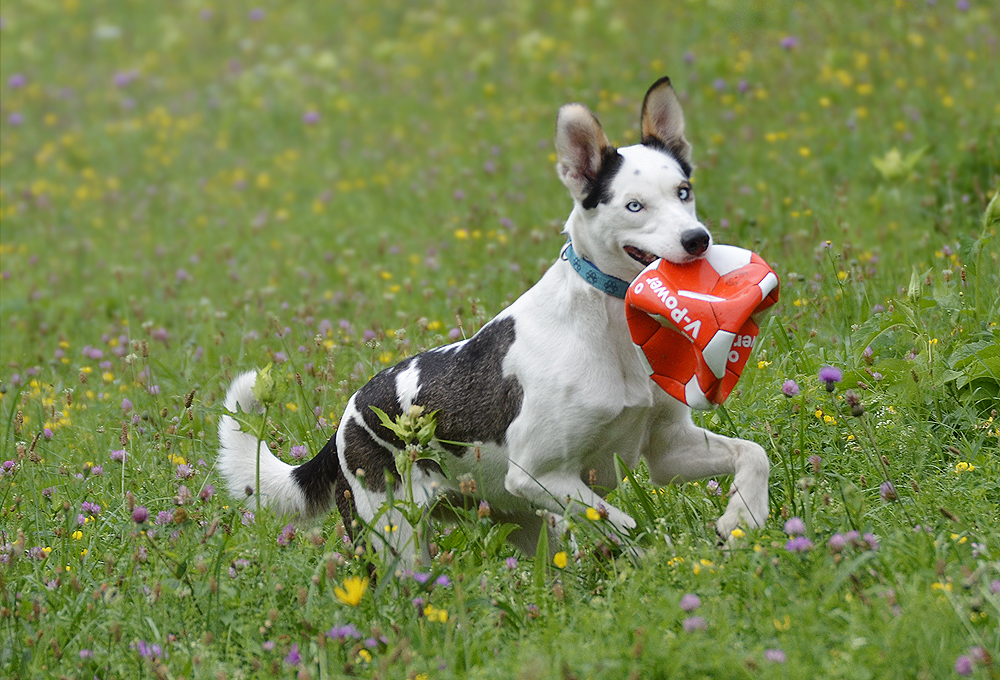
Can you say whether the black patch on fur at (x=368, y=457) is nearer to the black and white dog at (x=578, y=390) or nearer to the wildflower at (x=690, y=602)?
the black and white dog at (x=578, y=390)

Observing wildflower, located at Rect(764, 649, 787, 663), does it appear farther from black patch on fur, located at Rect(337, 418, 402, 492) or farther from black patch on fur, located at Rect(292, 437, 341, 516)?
black patch on fur, located at Rect(292, 437, 341, 516)

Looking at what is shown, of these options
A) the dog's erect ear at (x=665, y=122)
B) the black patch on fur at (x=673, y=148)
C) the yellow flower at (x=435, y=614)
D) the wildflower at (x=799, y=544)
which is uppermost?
the dog's erect ear at (x=665, y=122)

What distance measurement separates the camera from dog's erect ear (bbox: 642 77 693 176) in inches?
149

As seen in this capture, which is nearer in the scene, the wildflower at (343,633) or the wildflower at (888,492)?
the wildflower at (343,633)

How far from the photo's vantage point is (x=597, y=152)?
3.62 m

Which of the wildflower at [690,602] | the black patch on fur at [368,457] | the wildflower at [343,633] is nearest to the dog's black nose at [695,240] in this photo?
the wildflower at [690,602]

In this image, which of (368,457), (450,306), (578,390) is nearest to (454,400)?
(368,457)

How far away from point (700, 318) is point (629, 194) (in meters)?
0.55

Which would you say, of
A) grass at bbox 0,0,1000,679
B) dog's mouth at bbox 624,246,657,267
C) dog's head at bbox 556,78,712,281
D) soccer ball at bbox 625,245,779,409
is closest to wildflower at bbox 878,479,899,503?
grass at bbox 0,0,1000,679

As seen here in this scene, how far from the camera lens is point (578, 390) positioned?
351cm

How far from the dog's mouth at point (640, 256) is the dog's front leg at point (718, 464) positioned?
1.94 ft

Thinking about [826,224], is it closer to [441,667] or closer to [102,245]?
[441,667]

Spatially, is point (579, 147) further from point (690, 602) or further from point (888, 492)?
point (690, 602)

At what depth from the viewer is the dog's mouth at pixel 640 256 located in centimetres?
348
